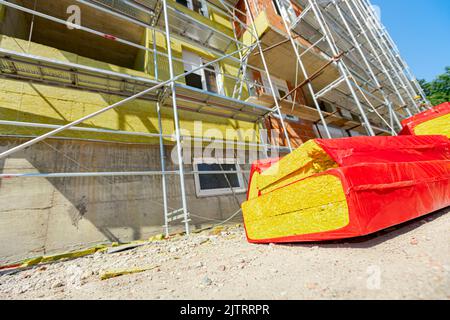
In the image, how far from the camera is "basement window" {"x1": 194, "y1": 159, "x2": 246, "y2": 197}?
477cm

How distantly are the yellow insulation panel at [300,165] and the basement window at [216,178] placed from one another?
2.49 meters

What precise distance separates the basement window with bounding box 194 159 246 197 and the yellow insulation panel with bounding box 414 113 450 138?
3.93 metres

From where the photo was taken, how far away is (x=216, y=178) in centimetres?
516

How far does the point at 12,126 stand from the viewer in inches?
125

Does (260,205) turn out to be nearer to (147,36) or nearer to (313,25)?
(147,36)

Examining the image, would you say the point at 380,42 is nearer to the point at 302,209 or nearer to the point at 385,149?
the point at 385,149

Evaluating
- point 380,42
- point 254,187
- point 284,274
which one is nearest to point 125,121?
point 254,187

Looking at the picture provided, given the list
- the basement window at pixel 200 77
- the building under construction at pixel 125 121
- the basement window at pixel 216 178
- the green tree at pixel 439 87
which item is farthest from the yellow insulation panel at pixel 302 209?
the green tree at pixel 439 87

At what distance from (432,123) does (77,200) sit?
6914 mm

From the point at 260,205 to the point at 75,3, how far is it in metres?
6.71

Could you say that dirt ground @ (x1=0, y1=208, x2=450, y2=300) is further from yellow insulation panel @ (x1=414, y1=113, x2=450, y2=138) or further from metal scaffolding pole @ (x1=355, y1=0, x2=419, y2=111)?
metal scaffolding pole @ (x1=355, y1=0, x2=419, y2=111)

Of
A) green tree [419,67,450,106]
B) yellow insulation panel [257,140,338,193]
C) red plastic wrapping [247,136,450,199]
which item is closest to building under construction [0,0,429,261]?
yellow insulation panel [257,140,338,193]

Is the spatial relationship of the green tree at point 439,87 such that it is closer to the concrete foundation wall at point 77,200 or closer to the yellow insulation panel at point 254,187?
the yellow insulation panel at point 254,187
